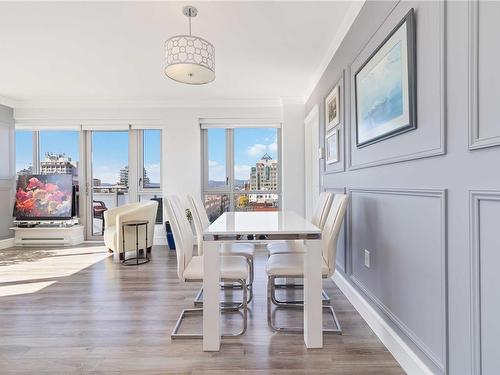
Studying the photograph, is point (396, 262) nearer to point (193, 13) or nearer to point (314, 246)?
point (314, 246)

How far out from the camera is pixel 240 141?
529 centimetres

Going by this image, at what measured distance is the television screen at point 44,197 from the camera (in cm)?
496

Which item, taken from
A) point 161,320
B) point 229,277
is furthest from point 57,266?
point 229,277

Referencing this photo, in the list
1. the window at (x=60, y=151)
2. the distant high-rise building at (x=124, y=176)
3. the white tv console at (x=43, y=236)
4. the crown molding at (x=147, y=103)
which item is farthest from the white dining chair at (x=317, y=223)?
the window at (x=60, y=151)

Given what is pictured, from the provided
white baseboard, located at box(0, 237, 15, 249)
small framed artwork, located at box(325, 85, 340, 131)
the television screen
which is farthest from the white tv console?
small framed artwork, located at box(325, 85, 340, 131)

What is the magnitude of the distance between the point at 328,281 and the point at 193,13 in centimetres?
281

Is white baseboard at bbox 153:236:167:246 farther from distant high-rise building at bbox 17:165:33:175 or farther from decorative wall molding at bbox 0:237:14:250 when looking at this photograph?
distant high-rise building at bbox 17:165:33:175

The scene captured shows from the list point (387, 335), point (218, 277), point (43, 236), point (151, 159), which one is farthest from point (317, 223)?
point (43, 236)

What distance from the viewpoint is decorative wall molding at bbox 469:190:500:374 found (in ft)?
3.55

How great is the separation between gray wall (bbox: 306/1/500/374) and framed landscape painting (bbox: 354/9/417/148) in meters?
0.05

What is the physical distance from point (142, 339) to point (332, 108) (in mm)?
2614

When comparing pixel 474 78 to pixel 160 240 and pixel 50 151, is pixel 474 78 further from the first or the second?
pixel 50 151

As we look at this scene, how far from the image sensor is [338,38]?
2797mm

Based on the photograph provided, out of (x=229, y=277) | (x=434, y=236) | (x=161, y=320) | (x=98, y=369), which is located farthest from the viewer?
(x=161, y=320)
